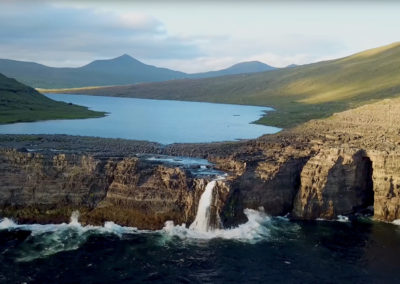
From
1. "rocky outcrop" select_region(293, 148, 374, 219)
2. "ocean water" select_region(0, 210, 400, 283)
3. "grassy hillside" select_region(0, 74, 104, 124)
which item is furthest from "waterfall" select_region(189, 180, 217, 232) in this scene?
"grassy hillside" select_region(0, 74, 104, 124)

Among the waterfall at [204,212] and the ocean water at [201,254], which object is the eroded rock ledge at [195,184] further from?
the ocean water at [201,254]

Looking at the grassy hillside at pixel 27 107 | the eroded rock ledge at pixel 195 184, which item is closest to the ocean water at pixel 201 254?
the eroded rock ledge at pixel 195 184

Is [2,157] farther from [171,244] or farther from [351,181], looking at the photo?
[351,181]

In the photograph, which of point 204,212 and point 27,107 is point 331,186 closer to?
point 204,212

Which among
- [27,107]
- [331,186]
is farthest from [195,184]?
[27,107]

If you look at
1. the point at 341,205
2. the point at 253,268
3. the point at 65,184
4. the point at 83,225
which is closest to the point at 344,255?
the point at 253,268
